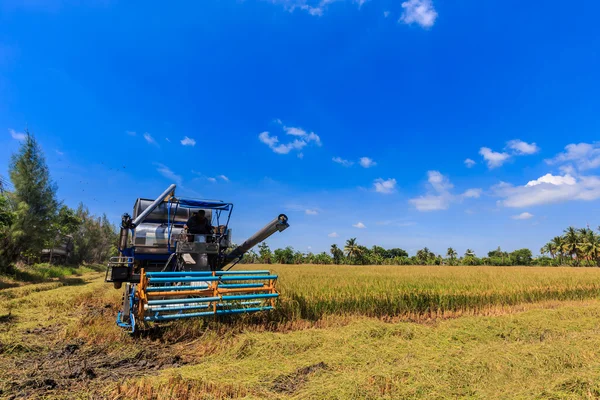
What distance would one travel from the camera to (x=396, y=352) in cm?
479

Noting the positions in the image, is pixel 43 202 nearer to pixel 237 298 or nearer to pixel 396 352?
pixel 237 298

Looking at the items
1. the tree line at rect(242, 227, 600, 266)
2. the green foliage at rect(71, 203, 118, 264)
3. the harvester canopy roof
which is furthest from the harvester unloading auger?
the tree line at rect(242, 227, 600, 266)

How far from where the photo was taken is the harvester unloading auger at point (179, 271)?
5.47 meters

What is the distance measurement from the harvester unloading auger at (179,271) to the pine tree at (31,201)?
Result: 497 inches

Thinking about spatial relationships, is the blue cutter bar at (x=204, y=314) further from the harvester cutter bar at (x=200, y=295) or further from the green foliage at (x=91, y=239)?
the green foliage at (x=91, y=239)

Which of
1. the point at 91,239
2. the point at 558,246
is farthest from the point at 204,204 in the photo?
the point at 558,246

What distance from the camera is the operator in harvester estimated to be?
26.5 feet

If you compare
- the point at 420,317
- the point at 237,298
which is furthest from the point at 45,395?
the point at 420,317

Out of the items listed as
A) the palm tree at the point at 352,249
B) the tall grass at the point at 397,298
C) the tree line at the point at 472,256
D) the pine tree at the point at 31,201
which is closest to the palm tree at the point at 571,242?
the tree line at the point at 472,256

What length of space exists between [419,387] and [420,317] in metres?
5.87

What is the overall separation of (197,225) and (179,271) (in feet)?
4.32

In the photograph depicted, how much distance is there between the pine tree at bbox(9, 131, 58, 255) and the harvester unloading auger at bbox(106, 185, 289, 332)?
12616 mm

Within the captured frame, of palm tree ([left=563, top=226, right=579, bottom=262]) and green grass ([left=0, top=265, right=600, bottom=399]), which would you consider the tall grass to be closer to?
green grass ([left=0, top=265, right=600, bottom=399])

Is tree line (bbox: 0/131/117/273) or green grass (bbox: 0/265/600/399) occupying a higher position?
tree line (bbox: 0/131/117/273)
